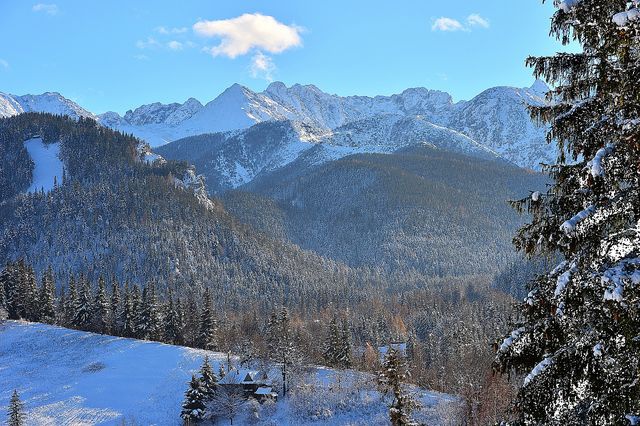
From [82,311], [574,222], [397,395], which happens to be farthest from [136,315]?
[574,222]

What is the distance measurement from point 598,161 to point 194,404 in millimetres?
72383

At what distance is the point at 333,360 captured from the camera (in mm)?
90438

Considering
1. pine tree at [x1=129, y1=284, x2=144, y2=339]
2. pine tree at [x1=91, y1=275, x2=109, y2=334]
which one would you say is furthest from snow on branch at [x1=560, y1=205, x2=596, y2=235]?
pine tree at [x1=91, y1=275, x2=109, y2=334]

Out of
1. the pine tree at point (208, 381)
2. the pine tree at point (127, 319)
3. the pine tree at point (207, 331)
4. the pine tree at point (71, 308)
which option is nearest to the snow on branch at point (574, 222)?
the pine tree at point (208, 381)

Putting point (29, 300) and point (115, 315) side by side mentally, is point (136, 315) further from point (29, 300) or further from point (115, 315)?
point (29, 300)

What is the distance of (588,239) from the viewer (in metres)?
8.63

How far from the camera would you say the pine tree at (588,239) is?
8125mm

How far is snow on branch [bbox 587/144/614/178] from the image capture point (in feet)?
27.1

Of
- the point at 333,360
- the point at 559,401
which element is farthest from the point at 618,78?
the point at 333,360

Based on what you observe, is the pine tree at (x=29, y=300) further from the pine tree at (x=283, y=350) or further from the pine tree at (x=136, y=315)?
the pine tree at (x=283, y=350)

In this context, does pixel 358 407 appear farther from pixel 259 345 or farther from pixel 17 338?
pixel 17 338

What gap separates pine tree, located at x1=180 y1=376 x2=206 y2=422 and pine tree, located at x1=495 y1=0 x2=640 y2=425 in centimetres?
6841

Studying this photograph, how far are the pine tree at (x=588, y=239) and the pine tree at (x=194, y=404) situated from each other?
224 ft

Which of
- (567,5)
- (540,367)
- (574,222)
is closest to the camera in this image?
(574,222)
